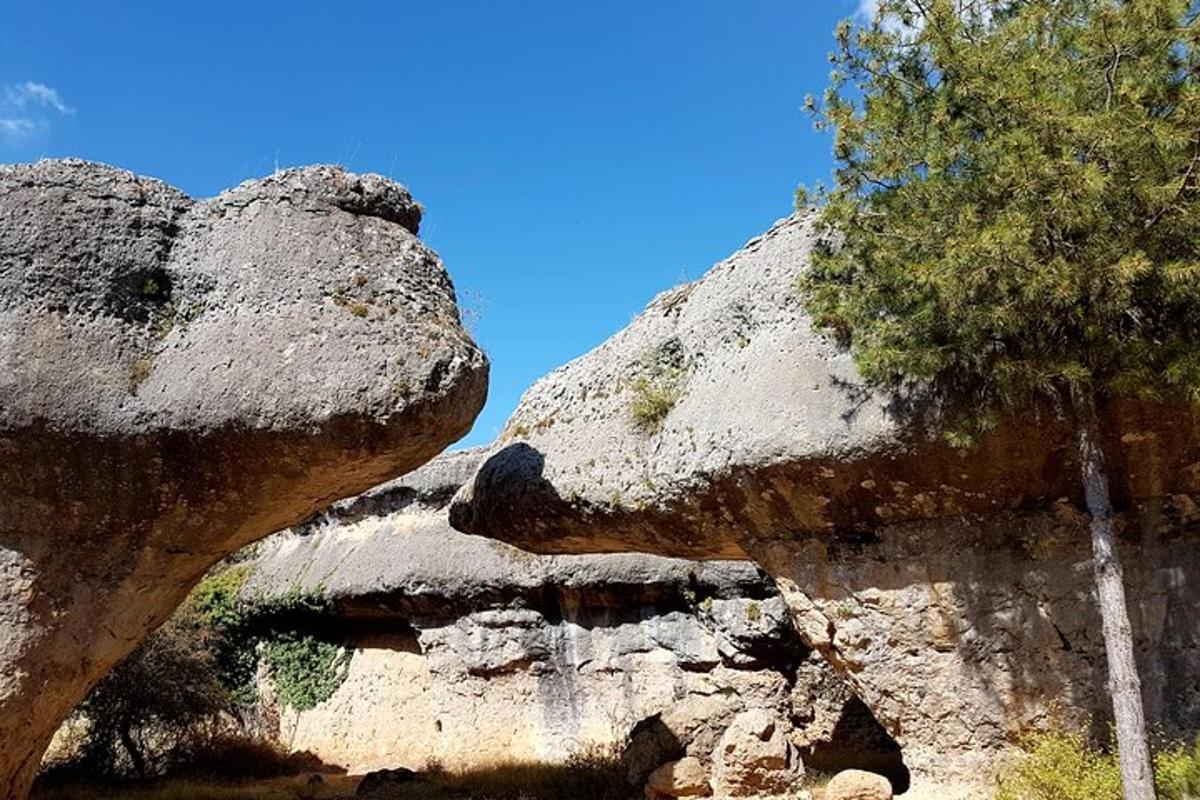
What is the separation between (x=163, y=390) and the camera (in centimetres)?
873

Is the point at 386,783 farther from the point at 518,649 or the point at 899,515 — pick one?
the point at 899,515

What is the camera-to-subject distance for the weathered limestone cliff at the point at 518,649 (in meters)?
14.7

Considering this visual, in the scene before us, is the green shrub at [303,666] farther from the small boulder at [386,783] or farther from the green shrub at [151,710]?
the small boulder at [386,783]

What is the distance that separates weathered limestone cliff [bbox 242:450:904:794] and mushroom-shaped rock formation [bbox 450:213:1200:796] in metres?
3.45

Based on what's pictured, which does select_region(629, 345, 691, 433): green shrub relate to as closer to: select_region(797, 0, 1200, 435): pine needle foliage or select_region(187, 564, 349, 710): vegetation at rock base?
select_region(797, 0, 1200, 435): pine needle foliage

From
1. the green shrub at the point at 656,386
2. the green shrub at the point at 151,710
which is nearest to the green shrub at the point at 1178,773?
the green shrub at the point at 656,386

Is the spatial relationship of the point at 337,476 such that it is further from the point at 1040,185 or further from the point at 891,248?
the point at 1040,185

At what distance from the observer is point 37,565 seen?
8.55 m

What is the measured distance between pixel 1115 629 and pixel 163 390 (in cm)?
776

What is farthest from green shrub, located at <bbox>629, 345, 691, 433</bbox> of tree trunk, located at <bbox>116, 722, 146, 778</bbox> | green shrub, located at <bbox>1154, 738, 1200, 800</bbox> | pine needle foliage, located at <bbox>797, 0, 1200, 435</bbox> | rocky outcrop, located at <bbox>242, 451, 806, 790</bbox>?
tree trunk, located at <bbox>116, 722, 146, 778</bbox>

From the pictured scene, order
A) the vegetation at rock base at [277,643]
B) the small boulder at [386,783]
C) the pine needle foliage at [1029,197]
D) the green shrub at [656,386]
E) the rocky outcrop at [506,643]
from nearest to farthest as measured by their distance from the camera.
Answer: the pine needle foliage at [1029,197] < the green shrub at [656,386] < the small boulder at [386,783] < the rocky outcrop at [506,643] < the vegetation at rock base at [277,643]

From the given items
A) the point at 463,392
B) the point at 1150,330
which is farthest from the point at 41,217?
the point at 1150,330

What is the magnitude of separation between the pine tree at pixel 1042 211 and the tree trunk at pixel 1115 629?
0.01 metres

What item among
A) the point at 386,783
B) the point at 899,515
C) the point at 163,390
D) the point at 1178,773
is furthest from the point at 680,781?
the point at 163,390
